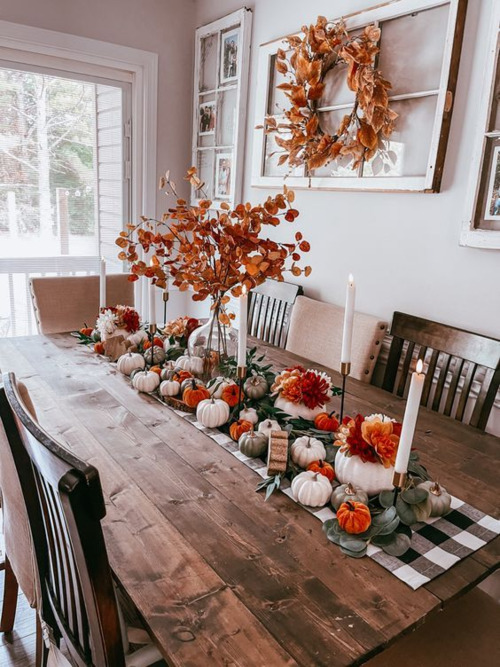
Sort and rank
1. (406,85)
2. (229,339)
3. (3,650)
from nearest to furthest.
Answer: (3,650) < (229,339) < (406,85)

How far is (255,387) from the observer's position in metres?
1.46

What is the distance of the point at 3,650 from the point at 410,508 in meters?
1.32

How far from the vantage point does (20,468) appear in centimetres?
100

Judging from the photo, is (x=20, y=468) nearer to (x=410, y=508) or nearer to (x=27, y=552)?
(x=27, y=552)

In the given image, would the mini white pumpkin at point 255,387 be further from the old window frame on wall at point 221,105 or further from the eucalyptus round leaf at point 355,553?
the old window frame on wall at point 221,105

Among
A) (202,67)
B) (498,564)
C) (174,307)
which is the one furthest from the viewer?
(174,307)

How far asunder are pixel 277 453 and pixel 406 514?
30 cm

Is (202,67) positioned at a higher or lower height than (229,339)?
higher

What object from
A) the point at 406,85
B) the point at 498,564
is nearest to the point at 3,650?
the point at 498,564

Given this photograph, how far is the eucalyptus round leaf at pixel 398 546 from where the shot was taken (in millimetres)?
914

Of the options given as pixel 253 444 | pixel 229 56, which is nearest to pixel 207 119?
pixel 229 56

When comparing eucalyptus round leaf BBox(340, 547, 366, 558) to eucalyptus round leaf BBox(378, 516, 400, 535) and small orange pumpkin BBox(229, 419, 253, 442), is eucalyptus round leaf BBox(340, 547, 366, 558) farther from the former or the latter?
small orange pumpkin BBox(229, 419, 253, 442)

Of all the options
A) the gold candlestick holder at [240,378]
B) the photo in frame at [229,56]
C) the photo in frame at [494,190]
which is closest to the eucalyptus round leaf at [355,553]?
the gold candlestick holder at [240,378]

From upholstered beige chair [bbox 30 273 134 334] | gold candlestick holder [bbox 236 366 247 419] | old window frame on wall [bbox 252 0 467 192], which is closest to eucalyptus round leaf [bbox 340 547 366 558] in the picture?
gold candlestick holder [bbox 236 366 247 419]
